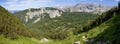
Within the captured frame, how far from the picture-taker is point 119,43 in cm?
9256

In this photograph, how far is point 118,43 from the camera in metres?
93.3

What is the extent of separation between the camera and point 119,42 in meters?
92.9

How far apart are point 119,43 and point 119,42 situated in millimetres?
515

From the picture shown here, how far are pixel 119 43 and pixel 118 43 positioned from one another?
778mm

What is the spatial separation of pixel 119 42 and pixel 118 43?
24.5 inches
